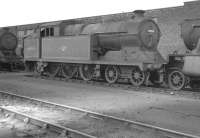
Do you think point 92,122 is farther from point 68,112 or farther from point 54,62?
point 54,62

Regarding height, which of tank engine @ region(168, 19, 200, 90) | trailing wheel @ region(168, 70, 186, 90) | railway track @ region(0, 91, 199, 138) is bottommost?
railway track @ region(0, 91, 199, 138)

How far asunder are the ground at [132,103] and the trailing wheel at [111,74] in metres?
1.55

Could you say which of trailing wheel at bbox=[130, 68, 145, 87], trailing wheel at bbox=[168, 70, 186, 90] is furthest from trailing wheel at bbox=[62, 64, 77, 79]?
trailing wheel at bbox=[168, 70, 186, 90]

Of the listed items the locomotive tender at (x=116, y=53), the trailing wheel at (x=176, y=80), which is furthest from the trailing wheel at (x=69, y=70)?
the trailing wheel at (x=176, y=80)

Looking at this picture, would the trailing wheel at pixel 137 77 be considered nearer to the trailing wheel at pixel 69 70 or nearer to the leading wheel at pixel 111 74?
the leading wheel at pixel 111 74

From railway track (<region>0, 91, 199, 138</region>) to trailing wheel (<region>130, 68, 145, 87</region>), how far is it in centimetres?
532

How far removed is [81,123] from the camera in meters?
7.12

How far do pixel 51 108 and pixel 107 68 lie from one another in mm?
6290

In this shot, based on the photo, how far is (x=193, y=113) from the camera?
319 inches

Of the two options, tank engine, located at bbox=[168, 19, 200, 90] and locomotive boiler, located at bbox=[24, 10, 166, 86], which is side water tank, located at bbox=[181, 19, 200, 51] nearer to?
tank engine, located at bbox=[168, 19, 200, 90]

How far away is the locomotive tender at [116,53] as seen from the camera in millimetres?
12680

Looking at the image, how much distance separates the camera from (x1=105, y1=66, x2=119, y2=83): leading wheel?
47.1 feet

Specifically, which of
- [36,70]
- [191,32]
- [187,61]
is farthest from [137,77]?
[36,70]

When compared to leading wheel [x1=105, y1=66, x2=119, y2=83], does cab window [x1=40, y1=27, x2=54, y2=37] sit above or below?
above
